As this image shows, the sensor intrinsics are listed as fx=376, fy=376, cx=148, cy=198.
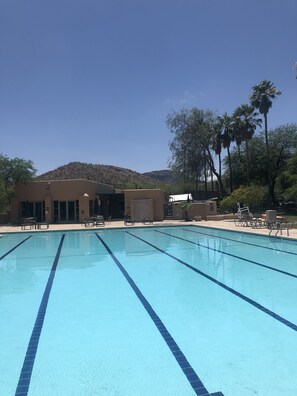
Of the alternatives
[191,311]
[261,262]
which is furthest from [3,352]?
[261,262]

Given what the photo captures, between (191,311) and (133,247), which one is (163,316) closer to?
(191,311)

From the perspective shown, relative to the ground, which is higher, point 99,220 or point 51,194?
point 51,194

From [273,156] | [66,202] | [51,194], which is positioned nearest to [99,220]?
[66,202]

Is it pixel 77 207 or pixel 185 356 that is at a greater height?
pixel 77 207

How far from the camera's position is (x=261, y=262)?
11242mm

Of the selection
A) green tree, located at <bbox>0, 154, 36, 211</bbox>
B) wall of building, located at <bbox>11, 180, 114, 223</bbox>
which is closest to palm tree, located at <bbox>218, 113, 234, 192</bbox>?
wall of building, located at <bbox>11, 180, 114, 223</bbox>

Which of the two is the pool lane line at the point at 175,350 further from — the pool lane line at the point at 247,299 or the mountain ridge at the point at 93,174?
the mountain ridge at the point at 93,174

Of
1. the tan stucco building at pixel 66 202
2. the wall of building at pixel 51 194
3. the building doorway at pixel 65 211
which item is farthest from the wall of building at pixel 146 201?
the building doorway at pixel 65 211

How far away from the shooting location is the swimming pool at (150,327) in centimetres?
397

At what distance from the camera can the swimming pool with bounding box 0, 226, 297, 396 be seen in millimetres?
3975

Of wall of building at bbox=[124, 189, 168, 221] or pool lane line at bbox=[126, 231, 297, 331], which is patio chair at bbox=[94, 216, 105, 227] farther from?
pool lane line at bbox=[126, 231, 297, 331]

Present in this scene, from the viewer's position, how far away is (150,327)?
18.8ft

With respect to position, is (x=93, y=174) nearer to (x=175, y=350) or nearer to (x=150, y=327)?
(x=150, y=327)

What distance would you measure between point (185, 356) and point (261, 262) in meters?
7.23
